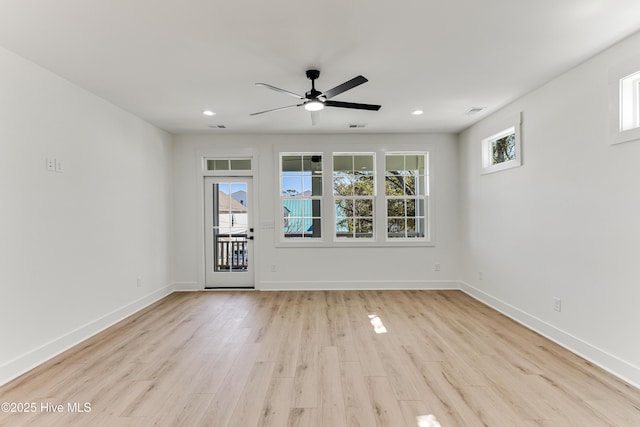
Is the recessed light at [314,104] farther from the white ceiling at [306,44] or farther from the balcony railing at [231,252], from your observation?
the balcony railing at [231,252]

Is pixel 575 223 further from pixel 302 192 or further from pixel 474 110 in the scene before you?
pixel 302 192

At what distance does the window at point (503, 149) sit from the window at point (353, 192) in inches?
68.8

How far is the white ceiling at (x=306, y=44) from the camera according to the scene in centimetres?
196

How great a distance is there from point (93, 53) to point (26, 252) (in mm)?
1769

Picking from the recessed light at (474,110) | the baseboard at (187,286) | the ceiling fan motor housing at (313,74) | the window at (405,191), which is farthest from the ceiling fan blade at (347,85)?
the baseboard at (187,286)

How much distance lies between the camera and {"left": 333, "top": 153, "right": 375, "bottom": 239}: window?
207 inches

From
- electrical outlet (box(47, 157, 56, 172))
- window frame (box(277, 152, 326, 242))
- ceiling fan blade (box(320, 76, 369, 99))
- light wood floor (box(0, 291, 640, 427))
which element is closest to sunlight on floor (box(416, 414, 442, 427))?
light wood floor (box(0, 291, 640, 427))

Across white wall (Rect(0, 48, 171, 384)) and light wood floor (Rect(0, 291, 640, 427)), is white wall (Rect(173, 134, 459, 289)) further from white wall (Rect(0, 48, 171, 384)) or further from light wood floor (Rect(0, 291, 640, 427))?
light wood floor (Rect(0, 291, 640, 427))

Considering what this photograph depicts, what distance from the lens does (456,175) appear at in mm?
5148

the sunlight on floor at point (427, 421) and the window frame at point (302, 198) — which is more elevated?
the window frame at point (302, 198)

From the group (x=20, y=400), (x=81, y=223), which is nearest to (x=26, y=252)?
(x=81, y=223)

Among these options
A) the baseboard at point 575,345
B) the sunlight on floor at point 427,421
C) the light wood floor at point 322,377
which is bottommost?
the light wood floor at point 322,377

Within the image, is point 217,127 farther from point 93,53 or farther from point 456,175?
point 456,175

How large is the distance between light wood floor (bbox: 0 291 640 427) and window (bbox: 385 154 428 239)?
71.4 inches
